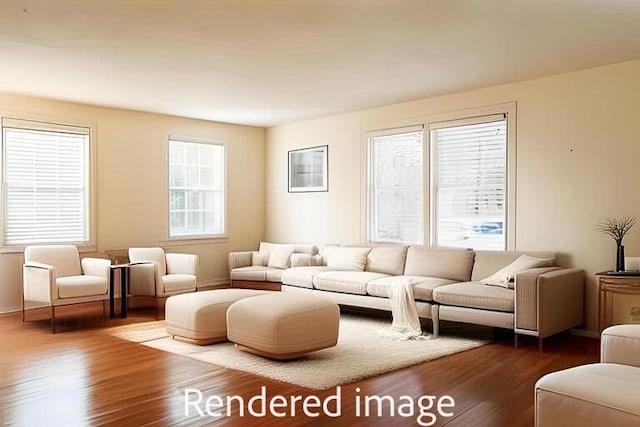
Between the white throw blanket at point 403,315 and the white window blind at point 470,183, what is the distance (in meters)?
1.30

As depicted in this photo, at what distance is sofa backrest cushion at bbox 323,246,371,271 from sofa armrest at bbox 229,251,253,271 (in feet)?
4.98

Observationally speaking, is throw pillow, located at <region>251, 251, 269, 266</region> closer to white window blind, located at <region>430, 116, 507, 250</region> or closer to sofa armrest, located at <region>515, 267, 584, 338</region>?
white window blind, located at <region>430, 116, 507, 250</region>

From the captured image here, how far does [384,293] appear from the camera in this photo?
18.6 ft

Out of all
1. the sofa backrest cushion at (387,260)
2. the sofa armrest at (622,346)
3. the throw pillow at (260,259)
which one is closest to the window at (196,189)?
the throw pillow at (260,259)

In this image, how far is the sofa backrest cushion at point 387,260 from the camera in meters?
6.37

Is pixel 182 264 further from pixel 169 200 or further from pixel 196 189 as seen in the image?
pixel 196 189

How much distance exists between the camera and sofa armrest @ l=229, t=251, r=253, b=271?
785 centimetres

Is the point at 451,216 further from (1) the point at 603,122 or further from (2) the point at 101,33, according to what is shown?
(2) the point at 101,33

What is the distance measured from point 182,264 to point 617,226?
16.1ft

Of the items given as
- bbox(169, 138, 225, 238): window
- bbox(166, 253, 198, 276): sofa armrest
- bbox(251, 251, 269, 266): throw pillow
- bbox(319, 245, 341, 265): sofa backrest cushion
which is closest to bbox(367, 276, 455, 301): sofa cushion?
bbox(319, 245, 341, 265): sofa backrest cushion

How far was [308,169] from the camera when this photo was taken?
8227 millimetres

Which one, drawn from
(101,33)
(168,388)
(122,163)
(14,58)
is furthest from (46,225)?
(168,388)

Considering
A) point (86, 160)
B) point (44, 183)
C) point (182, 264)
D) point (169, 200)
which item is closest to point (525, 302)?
point (182, 264)

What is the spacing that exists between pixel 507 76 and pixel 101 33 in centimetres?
385
